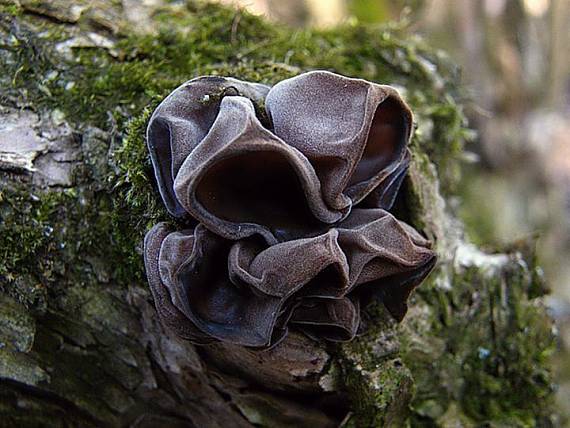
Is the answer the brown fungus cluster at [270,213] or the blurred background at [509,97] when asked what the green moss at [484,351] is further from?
the blurred background at [509,97]

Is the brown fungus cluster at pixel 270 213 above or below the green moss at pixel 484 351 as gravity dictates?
above

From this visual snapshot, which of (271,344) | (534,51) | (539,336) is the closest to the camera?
(271,344)

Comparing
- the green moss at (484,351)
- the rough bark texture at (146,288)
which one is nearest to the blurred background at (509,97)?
the green moss at (484,351)

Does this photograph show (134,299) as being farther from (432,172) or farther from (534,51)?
(534,51)

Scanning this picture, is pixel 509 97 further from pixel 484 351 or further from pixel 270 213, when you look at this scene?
pixel 270 213

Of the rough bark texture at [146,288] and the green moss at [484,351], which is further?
the green moss at [484,351]

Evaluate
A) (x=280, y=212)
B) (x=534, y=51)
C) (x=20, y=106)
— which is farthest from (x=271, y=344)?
(x=534, y=51)

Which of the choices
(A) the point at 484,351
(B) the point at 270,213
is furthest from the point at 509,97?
(B) the point at 270,213
